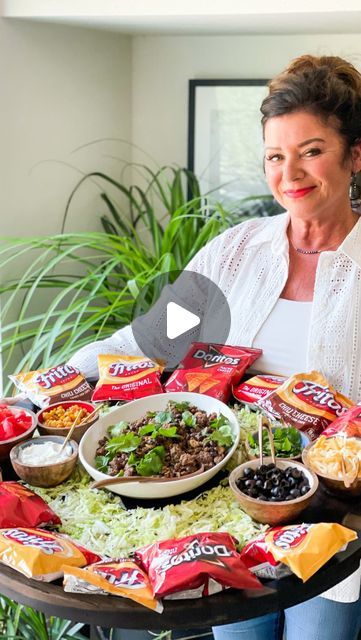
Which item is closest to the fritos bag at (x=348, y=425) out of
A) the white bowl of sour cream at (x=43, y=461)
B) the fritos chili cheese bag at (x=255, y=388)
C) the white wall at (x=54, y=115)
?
the fritos chili cheese bag at (x=255, y=388)

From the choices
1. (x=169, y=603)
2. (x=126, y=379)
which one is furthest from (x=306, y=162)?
(x=169, y=603)

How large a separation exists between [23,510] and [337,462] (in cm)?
53

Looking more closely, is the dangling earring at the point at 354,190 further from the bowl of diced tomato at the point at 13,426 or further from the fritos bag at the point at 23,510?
the fritos bag at the point at 23,510

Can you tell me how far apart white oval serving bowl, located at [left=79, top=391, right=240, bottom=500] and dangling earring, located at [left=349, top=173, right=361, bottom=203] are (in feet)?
2.30

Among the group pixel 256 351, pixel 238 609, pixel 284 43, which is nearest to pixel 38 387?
pixel 256 351

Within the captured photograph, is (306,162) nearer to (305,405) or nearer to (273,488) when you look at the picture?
(305,405)

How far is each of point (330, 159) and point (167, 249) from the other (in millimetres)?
964

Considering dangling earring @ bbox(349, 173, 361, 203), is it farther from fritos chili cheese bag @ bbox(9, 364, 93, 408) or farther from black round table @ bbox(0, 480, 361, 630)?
black round table @ bbox(0, 480, 361, 630)

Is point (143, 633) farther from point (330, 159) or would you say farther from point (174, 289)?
point (330, 159)

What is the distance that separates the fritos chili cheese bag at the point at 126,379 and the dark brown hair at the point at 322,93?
682mm

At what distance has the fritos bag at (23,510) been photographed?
1.24m

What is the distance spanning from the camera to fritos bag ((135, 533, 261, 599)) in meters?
1.09

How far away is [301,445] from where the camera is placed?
147 centimetres

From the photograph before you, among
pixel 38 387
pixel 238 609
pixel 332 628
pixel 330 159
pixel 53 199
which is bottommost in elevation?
pixel 332 628
